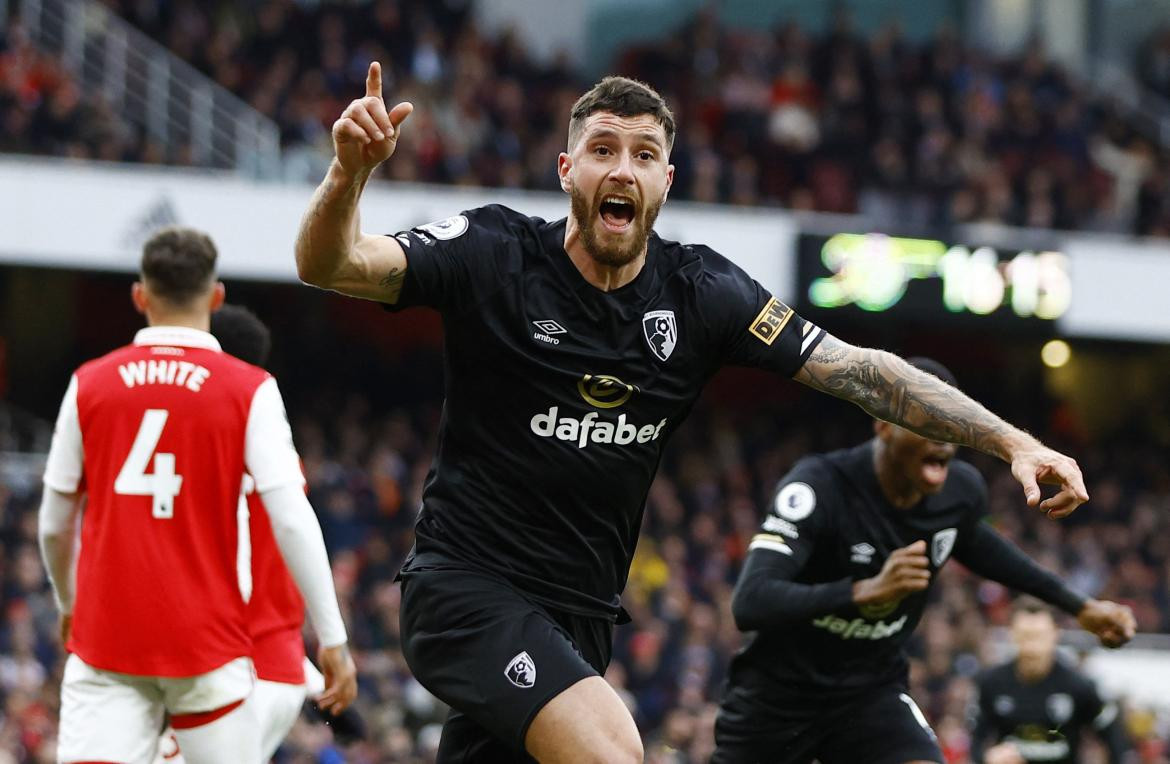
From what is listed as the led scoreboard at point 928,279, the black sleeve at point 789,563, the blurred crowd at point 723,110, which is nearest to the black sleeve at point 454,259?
the black sleeve at point 789,563

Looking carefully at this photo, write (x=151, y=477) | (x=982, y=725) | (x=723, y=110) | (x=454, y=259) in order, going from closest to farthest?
(x=454, y=259), (x=151, y=477), (x=982, y=725), (x=723, y=110)

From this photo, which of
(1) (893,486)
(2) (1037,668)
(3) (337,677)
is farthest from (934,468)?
(2) (1037,668)

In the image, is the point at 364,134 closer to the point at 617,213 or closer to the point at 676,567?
the point at 617,213

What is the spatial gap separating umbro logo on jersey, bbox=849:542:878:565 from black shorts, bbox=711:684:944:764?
1.56ft

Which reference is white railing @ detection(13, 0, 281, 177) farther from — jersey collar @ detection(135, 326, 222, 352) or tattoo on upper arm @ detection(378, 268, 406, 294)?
tattoo on upper arm @ detection(378, 268, 406, 294)

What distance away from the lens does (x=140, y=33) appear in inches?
762

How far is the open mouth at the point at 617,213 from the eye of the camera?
4707 millimetres

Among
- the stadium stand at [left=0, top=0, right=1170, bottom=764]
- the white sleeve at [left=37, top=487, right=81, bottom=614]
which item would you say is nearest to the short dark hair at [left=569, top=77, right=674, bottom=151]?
the white sleeve at [left=37, top=487, right=81, bottom=614]

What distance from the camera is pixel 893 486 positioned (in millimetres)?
6535

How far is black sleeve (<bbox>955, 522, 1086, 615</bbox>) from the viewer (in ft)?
22.2

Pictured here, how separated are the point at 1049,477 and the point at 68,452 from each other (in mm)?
2989

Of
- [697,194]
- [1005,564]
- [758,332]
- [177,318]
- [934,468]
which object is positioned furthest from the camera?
[697,194]

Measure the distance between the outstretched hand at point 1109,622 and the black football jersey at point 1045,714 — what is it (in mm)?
2105

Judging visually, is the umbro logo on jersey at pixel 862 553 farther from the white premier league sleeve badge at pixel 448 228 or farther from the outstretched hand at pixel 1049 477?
the white premier league sleeve badge at pixel 448 228
